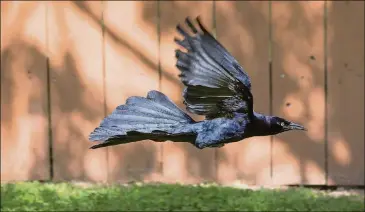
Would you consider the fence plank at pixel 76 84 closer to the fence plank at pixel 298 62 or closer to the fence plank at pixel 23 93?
the fence plank at pixel 23 93

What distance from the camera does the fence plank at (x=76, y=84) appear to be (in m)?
4.34

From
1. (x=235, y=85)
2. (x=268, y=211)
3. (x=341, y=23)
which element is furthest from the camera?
(x=341, y=23)

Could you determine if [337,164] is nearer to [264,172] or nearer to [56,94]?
[264,172]

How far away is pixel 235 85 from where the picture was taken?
1.46 m

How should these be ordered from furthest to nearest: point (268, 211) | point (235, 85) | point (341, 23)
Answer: point (341, 23) < point (268, 211) < point (235, 85)

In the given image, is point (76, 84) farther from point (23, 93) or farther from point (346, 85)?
point (346, 85)

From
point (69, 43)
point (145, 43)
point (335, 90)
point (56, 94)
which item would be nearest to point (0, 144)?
point (56, 94)

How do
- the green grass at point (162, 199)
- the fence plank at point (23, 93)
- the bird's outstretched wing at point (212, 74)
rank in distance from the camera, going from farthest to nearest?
1. the fence plank at point (23, 93)
2. the green grass at point (162, 199)
3. the bird's outstretched wing at point (212, 74)

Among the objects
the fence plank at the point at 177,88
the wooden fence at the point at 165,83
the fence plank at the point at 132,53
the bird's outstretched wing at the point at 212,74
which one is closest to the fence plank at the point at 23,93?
the wooden fence at the point at 165,83

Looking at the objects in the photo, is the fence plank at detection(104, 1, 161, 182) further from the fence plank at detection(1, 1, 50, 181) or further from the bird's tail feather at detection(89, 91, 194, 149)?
the bird's tail feather at detection(89, 91, 194, 149)

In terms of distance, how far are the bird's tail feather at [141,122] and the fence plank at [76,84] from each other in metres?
2.77

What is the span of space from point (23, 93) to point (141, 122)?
9.86 feet

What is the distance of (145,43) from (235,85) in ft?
9.52

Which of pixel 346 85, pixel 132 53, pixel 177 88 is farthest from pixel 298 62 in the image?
pixel 132 53
